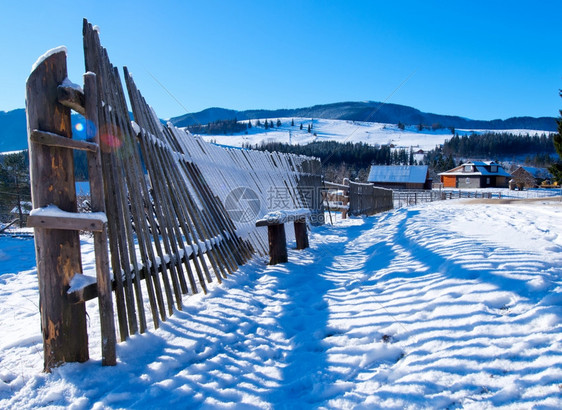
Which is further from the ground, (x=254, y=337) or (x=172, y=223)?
(x=172, y=223)

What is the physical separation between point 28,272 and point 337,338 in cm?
506

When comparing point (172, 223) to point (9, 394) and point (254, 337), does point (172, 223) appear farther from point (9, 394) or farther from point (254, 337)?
point (9, 394)

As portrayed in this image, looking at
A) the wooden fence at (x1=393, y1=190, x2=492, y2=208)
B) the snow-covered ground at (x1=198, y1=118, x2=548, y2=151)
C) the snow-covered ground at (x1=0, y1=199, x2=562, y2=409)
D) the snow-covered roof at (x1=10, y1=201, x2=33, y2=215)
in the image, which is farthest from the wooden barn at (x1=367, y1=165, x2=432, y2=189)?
the snow-covered ground at (x1=198, y1=118, x2=548, y2=151)

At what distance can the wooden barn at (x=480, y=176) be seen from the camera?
194 feet

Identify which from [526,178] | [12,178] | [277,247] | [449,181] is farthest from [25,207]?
[526,178]

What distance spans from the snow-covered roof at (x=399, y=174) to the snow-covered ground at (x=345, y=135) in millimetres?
62244

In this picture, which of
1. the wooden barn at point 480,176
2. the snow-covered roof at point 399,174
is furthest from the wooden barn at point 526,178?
the snow-covered roof at point 399,174

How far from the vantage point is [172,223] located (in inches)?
136

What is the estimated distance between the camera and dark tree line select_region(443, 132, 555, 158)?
10400cm

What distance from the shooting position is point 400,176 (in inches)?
2111

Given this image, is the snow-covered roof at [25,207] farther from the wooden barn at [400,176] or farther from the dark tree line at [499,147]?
the dark tree line at [499,147]

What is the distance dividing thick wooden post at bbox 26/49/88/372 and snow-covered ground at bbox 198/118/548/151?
10943cm

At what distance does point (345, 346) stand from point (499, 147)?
411 feet

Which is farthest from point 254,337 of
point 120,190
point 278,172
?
point 278,172
